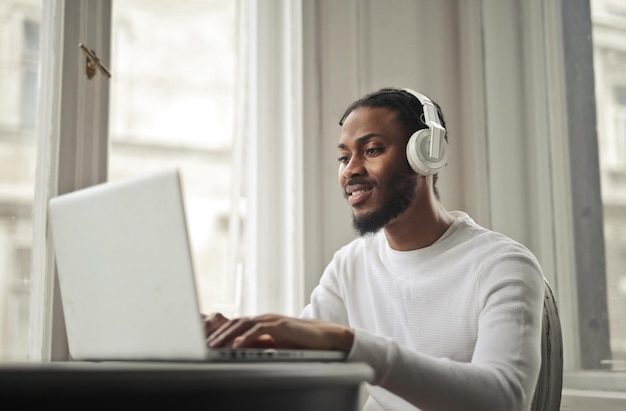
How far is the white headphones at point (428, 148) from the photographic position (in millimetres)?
1518

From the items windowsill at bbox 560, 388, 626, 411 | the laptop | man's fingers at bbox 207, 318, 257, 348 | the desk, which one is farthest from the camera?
windowsill at bbox 560, 388, 626, 411

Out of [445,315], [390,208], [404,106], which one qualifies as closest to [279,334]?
[445,315]

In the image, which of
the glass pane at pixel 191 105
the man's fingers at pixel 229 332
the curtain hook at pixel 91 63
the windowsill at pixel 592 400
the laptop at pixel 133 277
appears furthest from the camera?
the glass pane at pixel 191 105

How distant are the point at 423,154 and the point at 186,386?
3.09ft

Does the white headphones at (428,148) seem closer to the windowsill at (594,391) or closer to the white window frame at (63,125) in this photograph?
the windowsill at (594,391)

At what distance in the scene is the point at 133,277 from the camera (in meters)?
0.90

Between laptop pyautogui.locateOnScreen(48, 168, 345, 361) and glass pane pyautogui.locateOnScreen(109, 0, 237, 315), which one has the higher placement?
glass pane pyautogui.locateOnScreen(109, 0, 237, 315)

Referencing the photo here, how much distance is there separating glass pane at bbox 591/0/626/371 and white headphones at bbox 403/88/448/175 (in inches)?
25.0

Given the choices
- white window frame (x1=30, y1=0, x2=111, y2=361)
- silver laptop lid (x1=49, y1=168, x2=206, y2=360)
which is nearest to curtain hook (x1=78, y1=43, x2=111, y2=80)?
white window frame (x1=30, y1=0, x2=111, y2=361)

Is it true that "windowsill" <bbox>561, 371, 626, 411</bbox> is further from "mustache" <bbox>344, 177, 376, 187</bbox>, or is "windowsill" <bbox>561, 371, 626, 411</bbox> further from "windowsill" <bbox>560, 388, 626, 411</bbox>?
"mustache" <bbox>344, 177, 376, 187</bbox>

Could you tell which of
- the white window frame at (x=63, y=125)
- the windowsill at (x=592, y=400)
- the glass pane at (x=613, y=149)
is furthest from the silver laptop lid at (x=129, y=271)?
the glass pane at (x=613, y=149)

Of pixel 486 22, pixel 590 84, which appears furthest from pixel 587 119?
pixel 486 22

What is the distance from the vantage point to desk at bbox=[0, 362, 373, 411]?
65 centimetres

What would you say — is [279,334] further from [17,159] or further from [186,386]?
[17,159]
